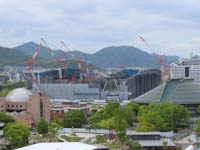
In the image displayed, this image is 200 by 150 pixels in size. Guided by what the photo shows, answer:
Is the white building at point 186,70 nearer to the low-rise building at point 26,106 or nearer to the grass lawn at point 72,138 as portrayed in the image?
the low-rise building at point 26,106

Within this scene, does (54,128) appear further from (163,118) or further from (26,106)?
(163,118)

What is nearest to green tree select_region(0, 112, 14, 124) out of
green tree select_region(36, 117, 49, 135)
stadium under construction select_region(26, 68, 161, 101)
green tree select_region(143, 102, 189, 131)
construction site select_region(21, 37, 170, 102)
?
green tree select_region(36, 117, 49, 135)

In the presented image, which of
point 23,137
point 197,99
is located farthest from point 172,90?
point 23,137

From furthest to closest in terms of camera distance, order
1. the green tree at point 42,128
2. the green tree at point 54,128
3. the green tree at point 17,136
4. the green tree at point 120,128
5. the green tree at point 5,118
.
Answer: the green tree at point 5,118
the green tree at point 54,128
the green tree at point 42,128
the green tree at point 120,128
the green tree at point 17,136

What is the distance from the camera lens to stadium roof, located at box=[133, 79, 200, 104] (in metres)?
58.2

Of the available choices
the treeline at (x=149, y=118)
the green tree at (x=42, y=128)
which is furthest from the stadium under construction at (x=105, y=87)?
A: the green tree at (x=42, y=128)

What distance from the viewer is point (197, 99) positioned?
57.8 m

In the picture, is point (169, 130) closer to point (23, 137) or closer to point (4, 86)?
point (23, 137)

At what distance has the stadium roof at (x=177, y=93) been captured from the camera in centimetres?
5825

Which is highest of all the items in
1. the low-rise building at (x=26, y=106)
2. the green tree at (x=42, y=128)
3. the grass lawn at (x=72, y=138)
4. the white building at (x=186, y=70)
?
the white building at (x=186, y=70)

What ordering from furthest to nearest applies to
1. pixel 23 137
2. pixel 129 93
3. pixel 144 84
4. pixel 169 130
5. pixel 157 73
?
pixel 157 73, pixel 144 84, pixel 129 93, pixel 169 130, pixel 23 137

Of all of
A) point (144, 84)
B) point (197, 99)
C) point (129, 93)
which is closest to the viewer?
point (197, 99)

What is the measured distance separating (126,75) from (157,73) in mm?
8742

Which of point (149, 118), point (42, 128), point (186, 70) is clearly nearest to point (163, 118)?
point (149, 118)
